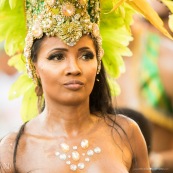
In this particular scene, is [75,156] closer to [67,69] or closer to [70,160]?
[70,160]

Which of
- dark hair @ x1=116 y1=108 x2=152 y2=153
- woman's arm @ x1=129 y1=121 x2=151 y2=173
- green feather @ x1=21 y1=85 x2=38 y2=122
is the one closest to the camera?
woman's arm @ x1=129 y1=121 x2=151 y2=173

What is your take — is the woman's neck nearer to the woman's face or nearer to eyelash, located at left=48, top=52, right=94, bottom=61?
the woman's face

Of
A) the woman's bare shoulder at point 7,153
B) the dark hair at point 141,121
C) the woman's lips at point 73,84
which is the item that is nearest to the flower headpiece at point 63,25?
the woman's lips at point 73,84

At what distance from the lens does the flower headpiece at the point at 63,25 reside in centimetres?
303

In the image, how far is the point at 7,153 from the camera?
10.1ft

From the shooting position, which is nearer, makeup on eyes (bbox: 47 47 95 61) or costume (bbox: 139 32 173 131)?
makeup on eyes (bbox: 47 47 95 61)

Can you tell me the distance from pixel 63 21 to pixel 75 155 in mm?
501

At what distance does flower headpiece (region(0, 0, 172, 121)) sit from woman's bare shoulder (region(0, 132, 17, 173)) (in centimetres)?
27

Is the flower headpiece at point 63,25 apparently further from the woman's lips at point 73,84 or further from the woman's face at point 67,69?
the woman's lips at point 73,84

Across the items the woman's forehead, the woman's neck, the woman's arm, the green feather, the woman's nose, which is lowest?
the woman's arm

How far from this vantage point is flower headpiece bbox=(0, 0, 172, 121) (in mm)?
3033

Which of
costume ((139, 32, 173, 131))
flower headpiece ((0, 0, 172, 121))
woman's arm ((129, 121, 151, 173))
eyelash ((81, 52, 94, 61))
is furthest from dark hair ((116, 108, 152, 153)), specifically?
eyelash ((81, 52, 94, 61))

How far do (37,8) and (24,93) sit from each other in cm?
46

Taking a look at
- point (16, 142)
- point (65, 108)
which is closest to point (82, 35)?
point (65, 108)
